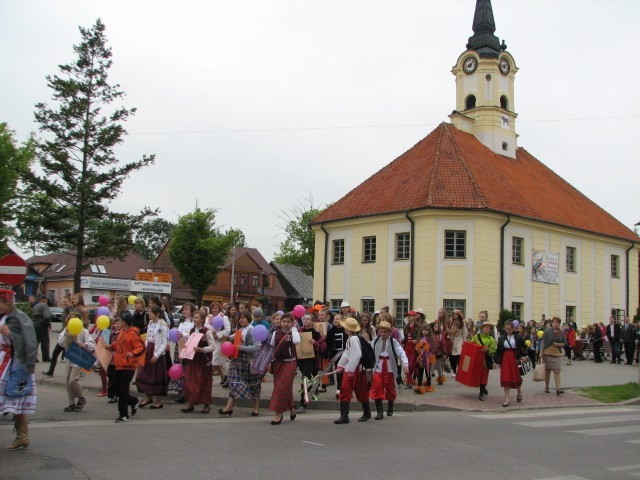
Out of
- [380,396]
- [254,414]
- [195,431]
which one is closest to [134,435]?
[195,431]

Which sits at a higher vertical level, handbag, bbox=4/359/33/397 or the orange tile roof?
the orange tile roof

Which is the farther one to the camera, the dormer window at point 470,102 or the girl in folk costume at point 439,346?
the dormer window at point 470,102

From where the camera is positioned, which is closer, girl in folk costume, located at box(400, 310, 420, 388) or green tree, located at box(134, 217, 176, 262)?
girl in folk costume, located at box(400, 310, 420, 388)

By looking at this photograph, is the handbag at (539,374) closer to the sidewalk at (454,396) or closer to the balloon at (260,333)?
the sidewalk at (454,396)

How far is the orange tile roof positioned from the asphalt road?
68.3 ft

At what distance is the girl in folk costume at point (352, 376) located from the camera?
11.7 meters

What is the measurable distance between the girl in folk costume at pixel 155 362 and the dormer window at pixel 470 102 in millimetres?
32164

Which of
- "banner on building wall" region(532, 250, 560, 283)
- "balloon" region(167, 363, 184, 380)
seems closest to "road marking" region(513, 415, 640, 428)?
"balloon" region(167, 363, 184, 380)

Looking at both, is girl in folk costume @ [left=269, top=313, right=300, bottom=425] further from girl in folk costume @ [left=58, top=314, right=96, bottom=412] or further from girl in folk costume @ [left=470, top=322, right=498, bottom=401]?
girl in folk costume @ [left=470, top=322, right=498, bottom=401]

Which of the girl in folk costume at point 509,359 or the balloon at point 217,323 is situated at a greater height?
the balloon at point 217,323

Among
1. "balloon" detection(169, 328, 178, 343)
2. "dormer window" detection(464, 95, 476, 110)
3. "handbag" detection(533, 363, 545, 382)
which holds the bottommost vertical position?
"handbag" detection(533, 363, 545, 382)

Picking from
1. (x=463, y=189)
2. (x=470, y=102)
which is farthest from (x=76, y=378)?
(x=470, y=102)

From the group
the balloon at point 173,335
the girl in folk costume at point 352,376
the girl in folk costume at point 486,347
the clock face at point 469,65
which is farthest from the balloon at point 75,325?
the clock face at point 469,65

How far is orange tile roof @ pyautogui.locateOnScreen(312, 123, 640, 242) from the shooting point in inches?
1302
